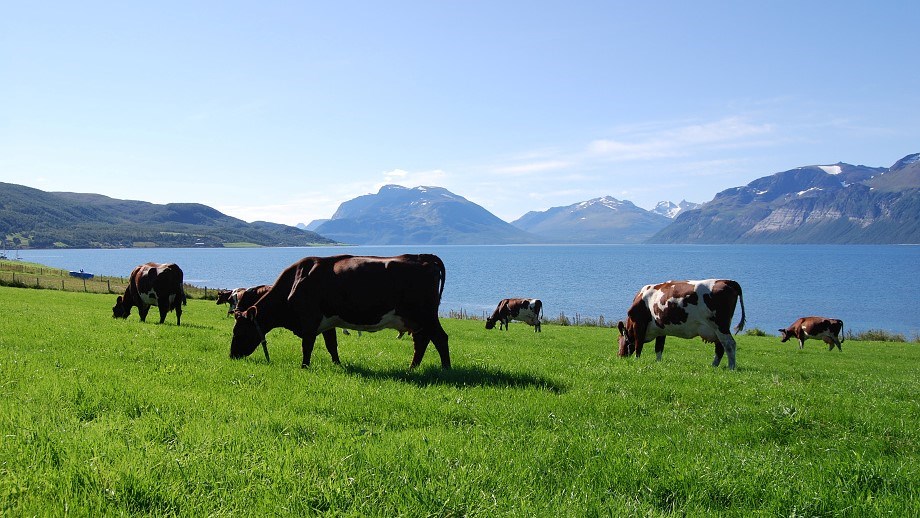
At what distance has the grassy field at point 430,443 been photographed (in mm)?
5062

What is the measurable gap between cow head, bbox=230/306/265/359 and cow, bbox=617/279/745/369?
12.6m

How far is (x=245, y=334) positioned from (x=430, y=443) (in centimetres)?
870

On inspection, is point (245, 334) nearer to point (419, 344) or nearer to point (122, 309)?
point (419, 344)

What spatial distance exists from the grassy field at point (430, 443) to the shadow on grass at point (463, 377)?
0.31 feet

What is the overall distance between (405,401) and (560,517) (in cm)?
427

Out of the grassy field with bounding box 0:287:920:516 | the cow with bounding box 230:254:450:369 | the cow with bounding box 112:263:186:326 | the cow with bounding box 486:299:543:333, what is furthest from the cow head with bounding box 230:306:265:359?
the cow with bounding box 486:299:543:333

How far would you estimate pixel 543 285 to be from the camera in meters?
134

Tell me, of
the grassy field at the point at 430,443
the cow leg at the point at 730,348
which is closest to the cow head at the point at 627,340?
the cow leg at the point at 730,348

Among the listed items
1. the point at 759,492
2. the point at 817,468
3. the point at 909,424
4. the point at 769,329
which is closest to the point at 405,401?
the point at 759,492

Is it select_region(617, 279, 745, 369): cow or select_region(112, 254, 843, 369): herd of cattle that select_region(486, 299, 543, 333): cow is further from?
A: select_region(112, 254, 843, 369): herd of cattle

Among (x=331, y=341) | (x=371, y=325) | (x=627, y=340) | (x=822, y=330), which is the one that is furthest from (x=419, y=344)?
(x=822, y=330)

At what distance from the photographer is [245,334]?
13727 millimetres

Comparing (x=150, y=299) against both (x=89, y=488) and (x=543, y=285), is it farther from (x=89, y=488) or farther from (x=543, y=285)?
(x=543, y=285)

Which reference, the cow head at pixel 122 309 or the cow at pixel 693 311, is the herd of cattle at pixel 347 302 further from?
the cow head at pixel 122 309
